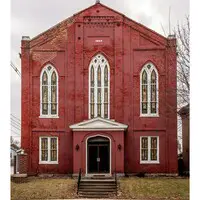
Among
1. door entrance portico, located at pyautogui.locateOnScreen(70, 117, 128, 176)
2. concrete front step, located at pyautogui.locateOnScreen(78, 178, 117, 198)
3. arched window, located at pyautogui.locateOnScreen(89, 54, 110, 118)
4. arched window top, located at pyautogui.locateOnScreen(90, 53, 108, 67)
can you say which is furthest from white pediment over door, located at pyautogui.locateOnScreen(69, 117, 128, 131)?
arched window top, located at pyautogui.locateOnScreen(90, 53, 108, 67)

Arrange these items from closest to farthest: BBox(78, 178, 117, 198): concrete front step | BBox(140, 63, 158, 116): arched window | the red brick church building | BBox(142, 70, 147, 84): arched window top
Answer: BBox(78, 178, 117, 198): concrete front step → the red brick church building → BBox(140, 63, 158, 116): arched window → BBox(142, 70, 147, 84): arched window top

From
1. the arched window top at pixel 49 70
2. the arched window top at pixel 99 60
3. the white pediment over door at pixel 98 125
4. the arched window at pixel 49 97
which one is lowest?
the white pediment over door at pixel 98 125

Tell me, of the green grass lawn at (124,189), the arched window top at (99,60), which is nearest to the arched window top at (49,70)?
the arched window top at (99,60)

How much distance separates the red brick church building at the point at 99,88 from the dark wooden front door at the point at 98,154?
147 centimetres

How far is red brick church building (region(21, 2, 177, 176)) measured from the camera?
3075cm

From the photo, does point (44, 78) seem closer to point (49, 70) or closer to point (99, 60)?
point (49, 70)

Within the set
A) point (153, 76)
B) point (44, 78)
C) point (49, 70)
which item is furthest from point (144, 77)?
point (44, 78)

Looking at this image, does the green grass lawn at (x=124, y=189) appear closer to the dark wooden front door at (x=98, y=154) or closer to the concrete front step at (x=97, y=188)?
the concrete front step at (x=97, y=188)

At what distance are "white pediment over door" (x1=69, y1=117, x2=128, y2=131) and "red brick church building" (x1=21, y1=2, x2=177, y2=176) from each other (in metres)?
1.10

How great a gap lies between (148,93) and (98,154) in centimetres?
515

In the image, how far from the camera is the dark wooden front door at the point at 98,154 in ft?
97.5

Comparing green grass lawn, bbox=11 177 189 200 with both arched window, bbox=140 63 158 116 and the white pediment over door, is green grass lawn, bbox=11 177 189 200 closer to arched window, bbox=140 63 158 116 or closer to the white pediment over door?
the white pediment over door
